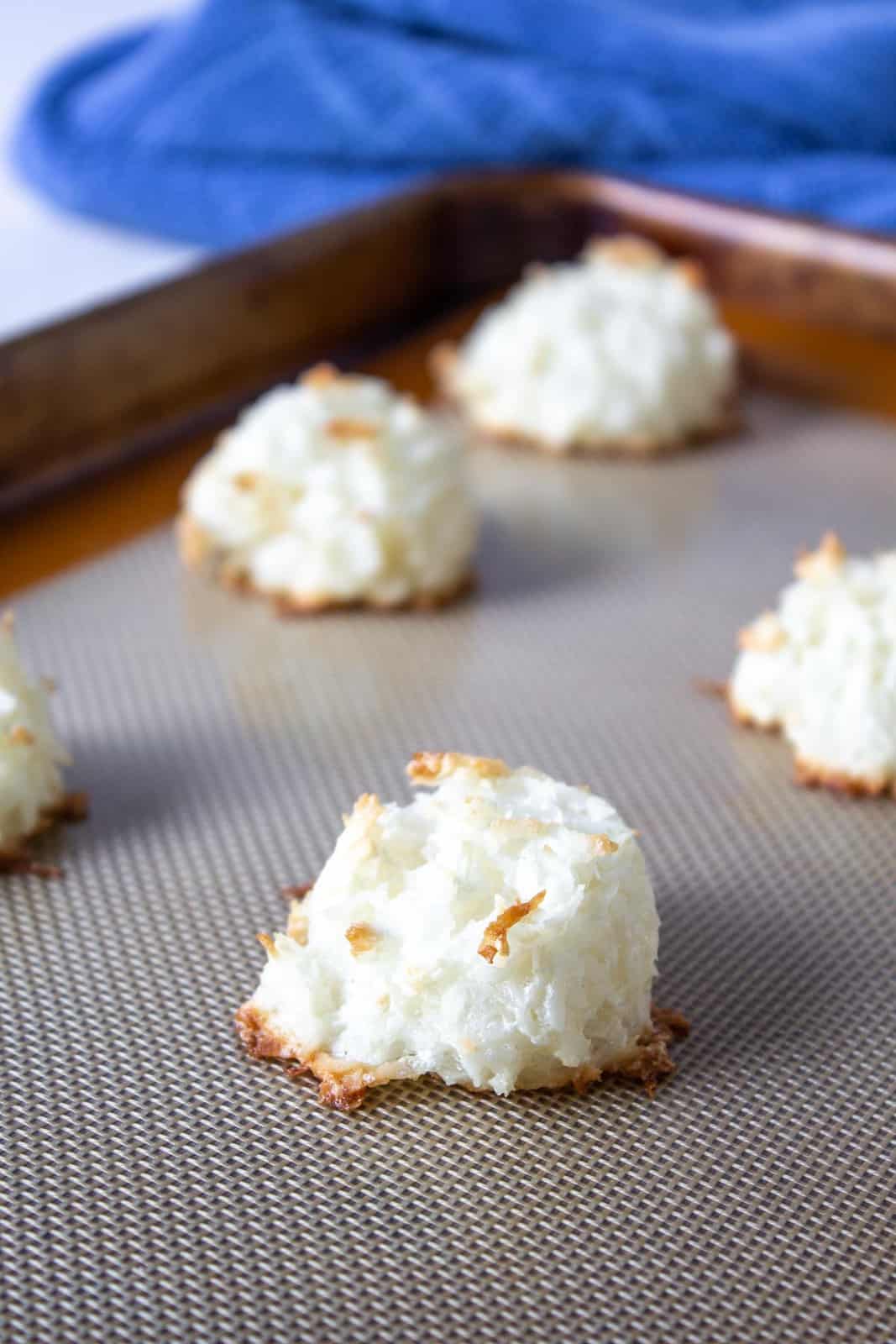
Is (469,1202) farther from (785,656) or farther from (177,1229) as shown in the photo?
(785,656)

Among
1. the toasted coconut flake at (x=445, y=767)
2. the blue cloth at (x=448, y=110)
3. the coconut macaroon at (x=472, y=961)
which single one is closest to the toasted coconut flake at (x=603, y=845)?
the coconut macaroon at (x=472, y=961)

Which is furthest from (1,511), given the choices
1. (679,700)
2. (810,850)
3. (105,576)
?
(810,850)

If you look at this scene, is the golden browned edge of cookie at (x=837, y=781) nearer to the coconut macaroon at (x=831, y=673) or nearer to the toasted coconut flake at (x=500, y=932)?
the coconut macaroon at (x=831, y=673)

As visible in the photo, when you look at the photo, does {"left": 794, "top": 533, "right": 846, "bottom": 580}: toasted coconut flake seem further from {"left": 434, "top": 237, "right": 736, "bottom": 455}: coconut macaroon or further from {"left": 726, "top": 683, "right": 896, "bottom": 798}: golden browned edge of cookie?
{"left": 434, "top": 237, "right": 736, "bottom": 455}: coconut macaroon

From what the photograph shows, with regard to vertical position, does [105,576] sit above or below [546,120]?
below

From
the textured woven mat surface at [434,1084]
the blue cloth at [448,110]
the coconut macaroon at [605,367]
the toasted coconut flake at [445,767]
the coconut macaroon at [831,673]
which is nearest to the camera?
the textured woven mat surface at [434,1084]

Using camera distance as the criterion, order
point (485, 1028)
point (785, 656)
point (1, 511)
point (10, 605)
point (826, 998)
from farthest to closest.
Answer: point (1, 511), point (10, 605), point (785, 656), point (826, 998), point (485, 1028)

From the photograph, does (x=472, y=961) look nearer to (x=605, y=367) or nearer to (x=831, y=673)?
(x=831, y=673)
